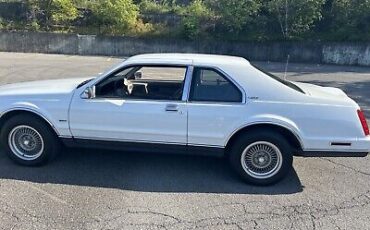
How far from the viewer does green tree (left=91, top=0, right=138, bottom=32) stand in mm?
19875

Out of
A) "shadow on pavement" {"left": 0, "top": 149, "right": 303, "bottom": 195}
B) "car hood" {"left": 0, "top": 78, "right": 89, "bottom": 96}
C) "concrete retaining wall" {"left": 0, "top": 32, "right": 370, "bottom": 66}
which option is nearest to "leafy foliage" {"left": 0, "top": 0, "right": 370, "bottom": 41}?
"concrete retaining wall" {"left": 0, "top": 32, "right": 370, "bottom": 66}

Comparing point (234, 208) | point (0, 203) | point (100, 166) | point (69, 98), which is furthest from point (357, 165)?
point (0, 203)

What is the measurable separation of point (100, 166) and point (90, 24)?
59.8ft

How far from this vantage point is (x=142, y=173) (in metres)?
4.38

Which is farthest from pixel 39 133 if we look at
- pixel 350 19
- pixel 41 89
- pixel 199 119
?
pixel 350 19

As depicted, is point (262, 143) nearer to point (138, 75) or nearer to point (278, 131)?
point (278, 131)

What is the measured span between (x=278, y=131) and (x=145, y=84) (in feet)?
6.31

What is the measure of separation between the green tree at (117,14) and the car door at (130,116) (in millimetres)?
16468

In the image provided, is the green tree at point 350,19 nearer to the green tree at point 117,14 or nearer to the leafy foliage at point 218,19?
the leafy foliage at point 218,19

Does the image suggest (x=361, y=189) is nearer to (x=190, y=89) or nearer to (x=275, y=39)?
(x=190, y=89)

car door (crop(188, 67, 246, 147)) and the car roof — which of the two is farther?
the car roof

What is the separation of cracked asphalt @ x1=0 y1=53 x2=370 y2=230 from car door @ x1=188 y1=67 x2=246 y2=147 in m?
0.58

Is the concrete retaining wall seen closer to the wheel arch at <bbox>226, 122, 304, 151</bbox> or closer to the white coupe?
the white coupe

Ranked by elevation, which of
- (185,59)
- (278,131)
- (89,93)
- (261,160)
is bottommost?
(261,160)
